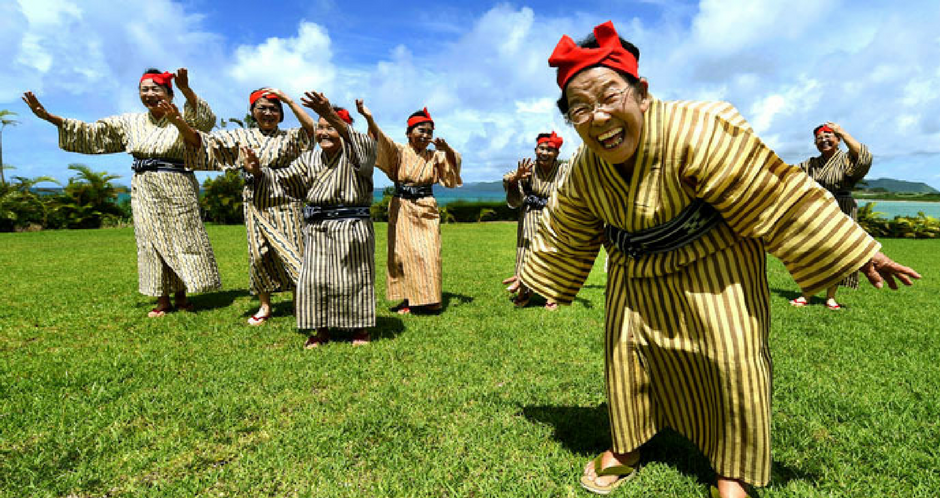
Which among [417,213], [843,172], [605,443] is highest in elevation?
[843,172]

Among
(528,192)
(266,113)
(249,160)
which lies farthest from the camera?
(528,192)

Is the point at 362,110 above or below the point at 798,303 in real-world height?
above

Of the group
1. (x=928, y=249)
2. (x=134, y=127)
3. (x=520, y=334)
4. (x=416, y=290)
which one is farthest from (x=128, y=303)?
(x=928, y=249)

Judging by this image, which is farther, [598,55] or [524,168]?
[524,168]

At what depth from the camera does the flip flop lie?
2.43 meters

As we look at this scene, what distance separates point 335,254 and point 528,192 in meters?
2.82

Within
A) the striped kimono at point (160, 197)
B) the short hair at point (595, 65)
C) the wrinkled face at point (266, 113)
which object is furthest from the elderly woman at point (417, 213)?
the short hair at point (595, 65)

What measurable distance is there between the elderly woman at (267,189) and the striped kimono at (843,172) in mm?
5813

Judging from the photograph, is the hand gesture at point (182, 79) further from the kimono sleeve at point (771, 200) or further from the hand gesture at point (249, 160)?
the kimono sleeve at point (771, 200)

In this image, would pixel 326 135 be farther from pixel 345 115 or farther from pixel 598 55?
pixel 598 55

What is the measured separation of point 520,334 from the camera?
5008mm

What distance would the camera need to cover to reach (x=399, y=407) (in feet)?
11.0

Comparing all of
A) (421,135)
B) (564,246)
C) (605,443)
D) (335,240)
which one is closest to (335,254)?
(335,240)

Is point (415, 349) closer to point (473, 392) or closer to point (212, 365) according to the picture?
point (473, 392)
